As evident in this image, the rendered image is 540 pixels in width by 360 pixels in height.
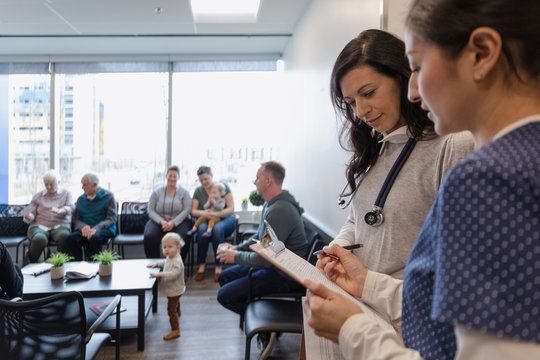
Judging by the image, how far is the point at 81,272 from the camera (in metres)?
3.23

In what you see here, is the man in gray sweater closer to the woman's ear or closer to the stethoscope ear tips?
the stethoscope ear tips

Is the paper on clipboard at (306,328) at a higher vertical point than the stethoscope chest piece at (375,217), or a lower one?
lower

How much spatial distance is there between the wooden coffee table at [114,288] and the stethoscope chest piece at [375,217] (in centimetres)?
236

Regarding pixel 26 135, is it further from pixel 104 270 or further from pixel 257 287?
pixel 257 287

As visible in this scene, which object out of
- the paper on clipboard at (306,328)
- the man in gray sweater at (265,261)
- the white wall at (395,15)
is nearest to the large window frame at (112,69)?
the man in gray sweater at (265,261)

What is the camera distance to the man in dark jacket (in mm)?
4785

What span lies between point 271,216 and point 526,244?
2.43 metres

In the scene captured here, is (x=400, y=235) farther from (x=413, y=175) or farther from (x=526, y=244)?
(x=526, y=244)

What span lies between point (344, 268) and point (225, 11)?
4.20 metres

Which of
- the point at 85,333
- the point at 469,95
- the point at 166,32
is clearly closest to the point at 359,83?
the point at 469,95

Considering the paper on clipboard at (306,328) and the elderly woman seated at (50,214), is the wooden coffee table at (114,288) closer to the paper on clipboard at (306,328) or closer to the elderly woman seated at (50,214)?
the elderly woman seated at (50,214)

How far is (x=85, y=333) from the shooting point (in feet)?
6.13

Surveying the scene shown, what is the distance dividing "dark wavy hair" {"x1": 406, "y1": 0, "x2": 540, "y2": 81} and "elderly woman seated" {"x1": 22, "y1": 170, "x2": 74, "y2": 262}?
5248 millimetres

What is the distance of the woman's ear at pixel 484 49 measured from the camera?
507mm
